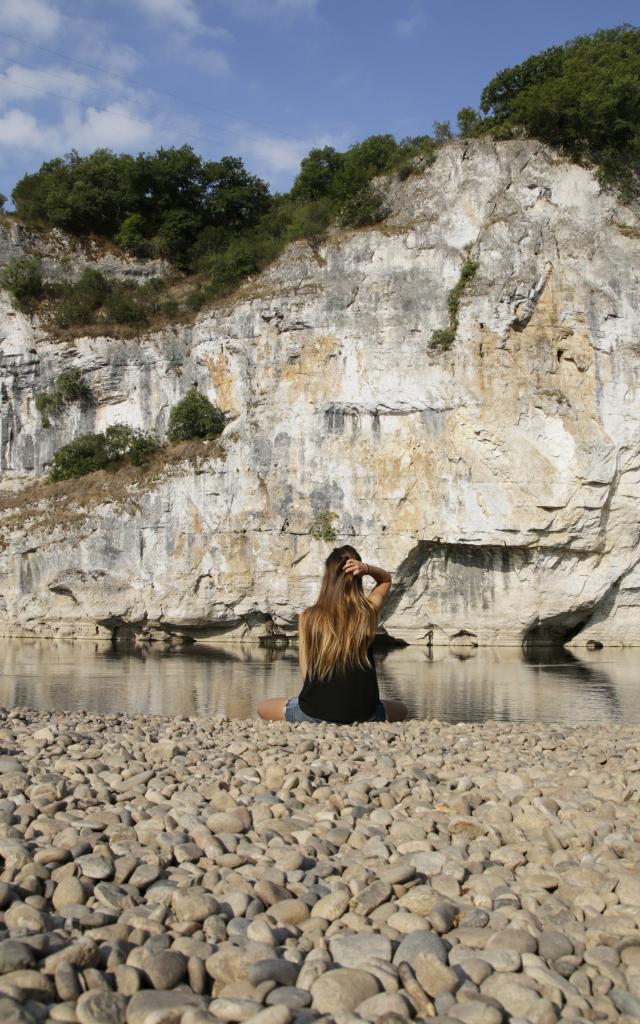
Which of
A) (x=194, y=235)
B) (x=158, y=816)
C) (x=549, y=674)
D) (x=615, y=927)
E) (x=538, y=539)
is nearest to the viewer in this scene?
(x=615, y=927)

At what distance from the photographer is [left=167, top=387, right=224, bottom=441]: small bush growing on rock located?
34.8 meters

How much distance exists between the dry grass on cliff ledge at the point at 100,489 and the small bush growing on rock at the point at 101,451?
0.42 meters

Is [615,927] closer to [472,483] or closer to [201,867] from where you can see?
[201,867]

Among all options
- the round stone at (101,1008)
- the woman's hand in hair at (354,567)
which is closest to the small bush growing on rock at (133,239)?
the woman's hand in hair at (354,567)

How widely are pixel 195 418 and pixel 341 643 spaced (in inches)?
1113

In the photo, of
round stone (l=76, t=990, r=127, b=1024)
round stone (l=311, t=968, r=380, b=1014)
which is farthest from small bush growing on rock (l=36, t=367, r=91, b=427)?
round stone (l=311, t=968, r=380, b=1014)

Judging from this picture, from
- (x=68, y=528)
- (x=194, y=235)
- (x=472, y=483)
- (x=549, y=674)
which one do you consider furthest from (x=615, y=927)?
(x=194, y=235)

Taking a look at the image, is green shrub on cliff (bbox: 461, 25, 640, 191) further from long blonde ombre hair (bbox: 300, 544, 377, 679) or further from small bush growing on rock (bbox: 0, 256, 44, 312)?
long blonde ombre hair (bbox: 300, 544, 377, 679)

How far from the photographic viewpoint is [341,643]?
793 centimetres

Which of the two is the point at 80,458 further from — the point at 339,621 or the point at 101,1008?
the point at 101,1008

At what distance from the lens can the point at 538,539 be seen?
30422mm

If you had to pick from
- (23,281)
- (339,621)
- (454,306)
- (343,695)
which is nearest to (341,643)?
(339,621)

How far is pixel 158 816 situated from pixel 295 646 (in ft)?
96.5

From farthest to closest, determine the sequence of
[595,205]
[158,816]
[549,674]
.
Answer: [595,205]
[549,674]
[158,816]
